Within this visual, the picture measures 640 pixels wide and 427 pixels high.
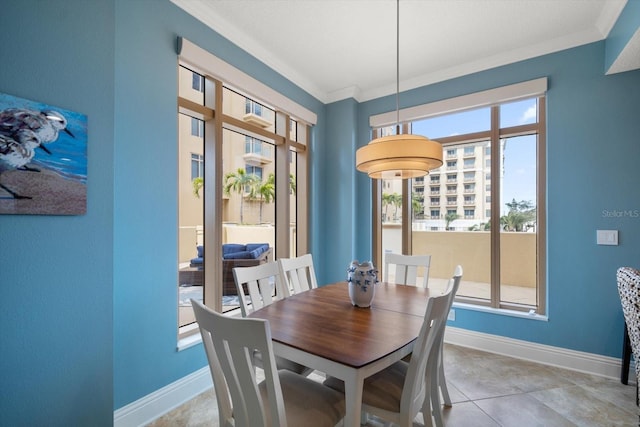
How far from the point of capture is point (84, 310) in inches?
52.5

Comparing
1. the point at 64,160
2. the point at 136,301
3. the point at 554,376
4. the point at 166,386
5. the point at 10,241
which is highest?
the point at 64,160

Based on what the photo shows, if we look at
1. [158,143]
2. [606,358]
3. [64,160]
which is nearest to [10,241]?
[64,160]

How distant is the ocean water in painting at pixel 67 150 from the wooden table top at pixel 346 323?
1.15 m

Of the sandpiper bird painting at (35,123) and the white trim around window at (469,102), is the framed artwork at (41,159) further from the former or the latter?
the white trim around window at (469,102)

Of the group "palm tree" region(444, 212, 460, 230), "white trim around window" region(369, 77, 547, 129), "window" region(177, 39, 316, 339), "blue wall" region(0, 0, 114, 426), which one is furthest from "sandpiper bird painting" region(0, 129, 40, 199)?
"palm tree" region(444, 212, 460, 230)

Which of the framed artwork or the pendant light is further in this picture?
the pendant light

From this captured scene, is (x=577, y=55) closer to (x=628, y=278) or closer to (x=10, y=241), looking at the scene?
(x=628, y=278)

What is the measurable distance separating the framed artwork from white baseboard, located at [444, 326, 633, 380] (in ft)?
10.8

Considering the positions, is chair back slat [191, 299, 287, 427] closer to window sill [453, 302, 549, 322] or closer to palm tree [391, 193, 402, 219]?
window sill [453, 302, 549, 322]

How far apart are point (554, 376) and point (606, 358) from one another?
44cm

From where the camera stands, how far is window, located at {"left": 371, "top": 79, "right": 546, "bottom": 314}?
9.01 ft

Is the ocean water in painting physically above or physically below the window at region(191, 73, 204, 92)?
below

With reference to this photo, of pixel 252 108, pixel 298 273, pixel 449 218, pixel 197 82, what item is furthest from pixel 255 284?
pixel 449 218

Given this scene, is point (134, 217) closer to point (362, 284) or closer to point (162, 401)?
point (162, 401)
